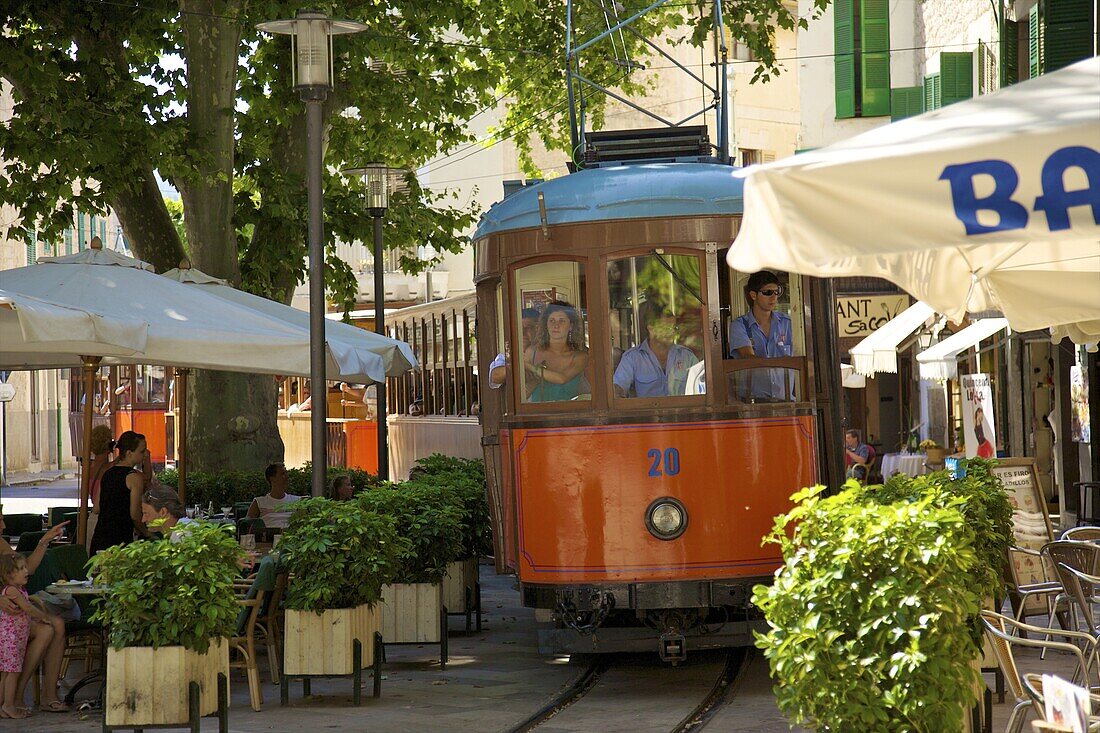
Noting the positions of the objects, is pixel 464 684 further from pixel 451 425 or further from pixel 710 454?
pixel 451 425

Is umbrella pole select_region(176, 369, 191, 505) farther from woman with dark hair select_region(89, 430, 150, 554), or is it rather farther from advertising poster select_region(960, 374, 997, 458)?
advertising poster select_region(960, 374, 997, 458)

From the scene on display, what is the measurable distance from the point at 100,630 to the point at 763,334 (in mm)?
4553

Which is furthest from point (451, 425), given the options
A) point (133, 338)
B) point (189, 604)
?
point (189, 604)

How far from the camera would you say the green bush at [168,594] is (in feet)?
25.6

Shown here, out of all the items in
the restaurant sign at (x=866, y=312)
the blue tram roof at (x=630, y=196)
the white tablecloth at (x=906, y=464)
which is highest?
the restaurant sign at (x=866, y=312)

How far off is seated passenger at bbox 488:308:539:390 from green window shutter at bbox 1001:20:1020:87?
→ 12384mm

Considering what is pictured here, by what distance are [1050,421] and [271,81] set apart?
1083 centimetres

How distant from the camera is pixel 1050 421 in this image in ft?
66.7

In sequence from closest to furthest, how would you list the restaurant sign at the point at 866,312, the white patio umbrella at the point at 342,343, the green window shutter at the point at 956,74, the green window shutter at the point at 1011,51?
the white patio umbrella at the point at 342,343
the green window shutter at the point at 1011,51
the green window shutter at the point at 956,74
the restaurant sign at the point at 866,312

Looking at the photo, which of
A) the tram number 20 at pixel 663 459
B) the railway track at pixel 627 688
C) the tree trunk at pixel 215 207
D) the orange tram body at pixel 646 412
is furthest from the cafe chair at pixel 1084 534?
the tree trunk at pixel 215 207

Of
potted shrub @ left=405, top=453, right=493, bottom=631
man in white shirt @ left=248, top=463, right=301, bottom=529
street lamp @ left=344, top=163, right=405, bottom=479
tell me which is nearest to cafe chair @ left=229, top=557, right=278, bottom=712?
potted shrub @ left=405, top=453, right=493, bottom=631

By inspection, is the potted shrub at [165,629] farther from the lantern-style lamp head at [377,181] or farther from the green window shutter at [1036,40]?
the green window shutter at [1036,40]

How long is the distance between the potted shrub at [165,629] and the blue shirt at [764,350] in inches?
137

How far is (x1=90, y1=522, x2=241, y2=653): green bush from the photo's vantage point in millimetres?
7816
